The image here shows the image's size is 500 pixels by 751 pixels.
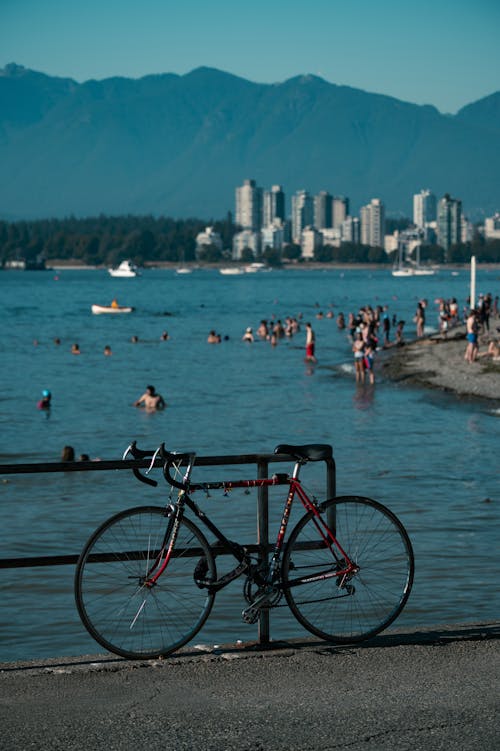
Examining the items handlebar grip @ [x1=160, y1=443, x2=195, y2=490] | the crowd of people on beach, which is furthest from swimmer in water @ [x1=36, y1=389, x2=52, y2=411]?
handlebar grip @ [x1=160, y1=443, x2=195, y2=490]

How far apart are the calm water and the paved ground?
3617mm

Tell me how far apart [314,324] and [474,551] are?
231ft

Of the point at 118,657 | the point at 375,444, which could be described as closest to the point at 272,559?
the point at 118,657

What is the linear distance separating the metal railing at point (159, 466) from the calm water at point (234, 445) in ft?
11.2

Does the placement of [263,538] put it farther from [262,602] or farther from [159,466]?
[159,466]

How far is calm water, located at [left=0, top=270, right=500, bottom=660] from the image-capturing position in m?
11.2

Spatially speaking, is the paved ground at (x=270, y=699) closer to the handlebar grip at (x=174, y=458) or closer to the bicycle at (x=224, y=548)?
the bicycle at (x=224, y=548)

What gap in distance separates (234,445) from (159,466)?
19.6m

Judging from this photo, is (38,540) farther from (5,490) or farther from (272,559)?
(272,559)

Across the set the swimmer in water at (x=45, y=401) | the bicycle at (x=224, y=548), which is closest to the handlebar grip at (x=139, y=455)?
the bicycle at (x=224, y=548)

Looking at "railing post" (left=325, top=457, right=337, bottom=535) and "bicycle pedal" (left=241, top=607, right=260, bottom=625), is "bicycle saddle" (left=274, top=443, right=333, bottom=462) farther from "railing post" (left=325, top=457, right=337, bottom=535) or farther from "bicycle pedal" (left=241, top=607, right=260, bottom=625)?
"bicycle pedal" (left=241, top=607, right=260, bottom=625)

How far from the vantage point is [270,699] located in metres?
5.44

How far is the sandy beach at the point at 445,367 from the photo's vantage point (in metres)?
36.3

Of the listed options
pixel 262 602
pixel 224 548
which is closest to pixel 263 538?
pixel 224 548
